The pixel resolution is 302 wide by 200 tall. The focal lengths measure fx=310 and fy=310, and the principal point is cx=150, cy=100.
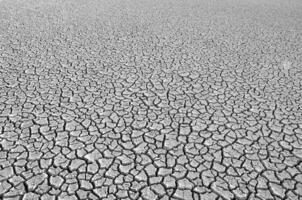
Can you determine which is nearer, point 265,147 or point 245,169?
point 245,169

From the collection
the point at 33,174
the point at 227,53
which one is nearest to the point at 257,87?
the point at 227,53

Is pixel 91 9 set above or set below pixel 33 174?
above

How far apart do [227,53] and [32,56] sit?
85.5 inches

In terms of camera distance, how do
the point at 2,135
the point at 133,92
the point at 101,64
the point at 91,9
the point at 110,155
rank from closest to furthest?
1. the point at 110,155
2. the point at 2,135
3. the point at 133,92
4. the point at 101,64
5. the point at 91,9

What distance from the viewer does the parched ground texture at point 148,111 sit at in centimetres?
172

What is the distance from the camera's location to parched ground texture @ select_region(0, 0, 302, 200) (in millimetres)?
1723

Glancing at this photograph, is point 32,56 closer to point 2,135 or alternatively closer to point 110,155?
point 2,135

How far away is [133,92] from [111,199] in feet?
3.96

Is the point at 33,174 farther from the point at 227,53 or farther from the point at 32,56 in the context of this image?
the point at 227,53

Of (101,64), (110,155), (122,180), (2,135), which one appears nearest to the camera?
(122,180)

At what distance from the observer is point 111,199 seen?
1602 millimetres

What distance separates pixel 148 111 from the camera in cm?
239

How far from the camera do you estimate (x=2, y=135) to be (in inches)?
80.8

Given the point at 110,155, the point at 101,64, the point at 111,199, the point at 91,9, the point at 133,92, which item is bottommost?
the point at 111,199
